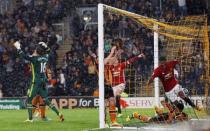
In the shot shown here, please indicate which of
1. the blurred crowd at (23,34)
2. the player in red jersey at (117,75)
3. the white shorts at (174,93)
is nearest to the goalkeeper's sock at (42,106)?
the player in red jersey at (117,75)

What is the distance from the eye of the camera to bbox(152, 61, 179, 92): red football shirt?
51.6ft

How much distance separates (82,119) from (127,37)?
10.1 m

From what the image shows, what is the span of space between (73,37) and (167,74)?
15.7m

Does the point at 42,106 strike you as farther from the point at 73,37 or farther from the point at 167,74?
the point at 73,37

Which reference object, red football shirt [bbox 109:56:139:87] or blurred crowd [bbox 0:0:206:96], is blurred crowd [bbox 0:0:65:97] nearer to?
blurred crowd [bbox 0:0:206:96]

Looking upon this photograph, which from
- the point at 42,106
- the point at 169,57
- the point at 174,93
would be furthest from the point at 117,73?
the point at 174,93

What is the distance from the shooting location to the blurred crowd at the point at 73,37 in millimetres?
27891

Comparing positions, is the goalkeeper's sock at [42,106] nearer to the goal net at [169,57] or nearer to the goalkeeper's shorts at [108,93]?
the goal net at [169,57]

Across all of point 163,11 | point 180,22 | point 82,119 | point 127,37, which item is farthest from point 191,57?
point 163,11

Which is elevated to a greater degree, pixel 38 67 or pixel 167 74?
pixel 38 67

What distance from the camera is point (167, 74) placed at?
52.0 feet

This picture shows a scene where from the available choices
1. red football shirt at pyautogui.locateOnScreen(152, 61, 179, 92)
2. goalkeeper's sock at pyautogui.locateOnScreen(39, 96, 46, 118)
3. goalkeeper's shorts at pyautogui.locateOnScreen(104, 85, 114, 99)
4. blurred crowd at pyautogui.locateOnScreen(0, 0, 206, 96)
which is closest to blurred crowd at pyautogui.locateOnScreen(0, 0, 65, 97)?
blurred crowd at pyautogui.locateOnScreen(0, 0, 206, 96)

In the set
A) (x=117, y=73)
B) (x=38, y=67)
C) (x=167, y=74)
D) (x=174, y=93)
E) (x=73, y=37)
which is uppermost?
(x=73, y=37)

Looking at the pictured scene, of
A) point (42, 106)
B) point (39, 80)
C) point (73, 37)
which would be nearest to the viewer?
point (39, 80)
